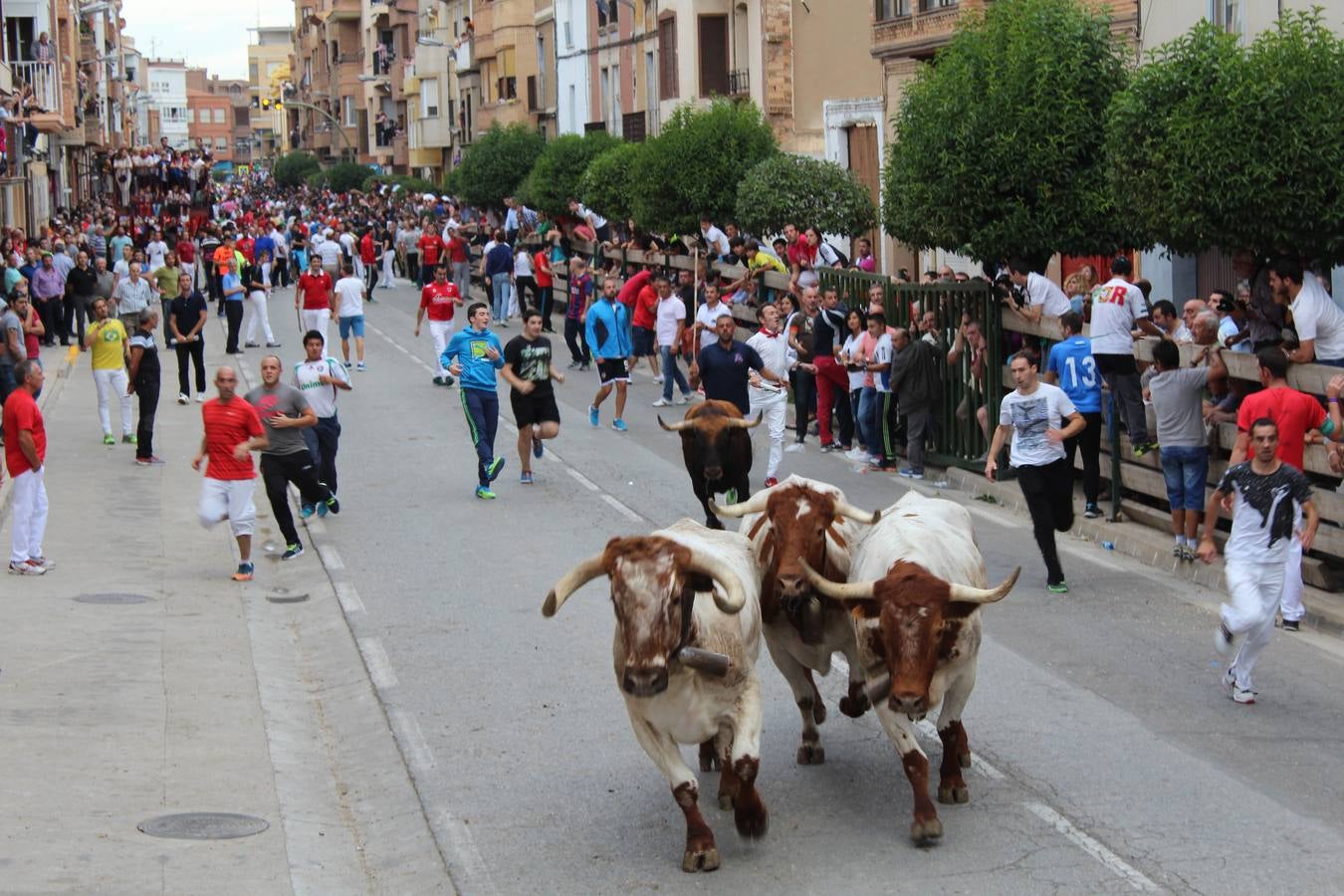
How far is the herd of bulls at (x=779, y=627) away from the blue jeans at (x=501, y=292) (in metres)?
27.2

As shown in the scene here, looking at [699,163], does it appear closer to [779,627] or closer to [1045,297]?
[1045,297]

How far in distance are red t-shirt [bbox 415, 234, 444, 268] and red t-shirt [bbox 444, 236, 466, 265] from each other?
40 cm

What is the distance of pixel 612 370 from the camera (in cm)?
2338

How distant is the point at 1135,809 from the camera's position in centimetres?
907

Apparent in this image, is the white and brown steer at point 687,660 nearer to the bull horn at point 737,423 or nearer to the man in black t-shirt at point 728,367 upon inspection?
the bull horn at point 737,423

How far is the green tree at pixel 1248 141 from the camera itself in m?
15.0

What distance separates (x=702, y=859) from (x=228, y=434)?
8096mm

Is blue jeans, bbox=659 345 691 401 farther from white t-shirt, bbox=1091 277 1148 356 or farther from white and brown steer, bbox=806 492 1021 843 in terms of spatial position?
white and brown steer, bbox=806 492 1021 843

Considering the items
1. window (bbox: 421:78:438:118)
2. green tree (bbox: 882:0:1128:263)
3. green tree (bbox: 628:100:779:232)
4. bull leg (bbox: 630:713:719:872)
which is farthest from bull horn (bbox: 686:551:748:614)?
window (bbox: 421:78:438:118)

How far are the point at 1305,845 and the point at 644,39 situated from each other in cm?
4518

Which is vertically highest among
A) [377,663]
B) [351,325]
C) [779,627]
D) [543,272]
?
[543,272]

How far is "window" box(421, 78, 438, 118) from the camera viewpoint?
86.1 m

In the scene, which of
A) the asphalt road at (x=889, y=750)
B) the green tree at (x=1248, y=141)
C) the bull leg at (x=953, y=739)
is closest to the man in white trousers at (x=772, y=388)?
the asphalt road at (x=889, y=750)

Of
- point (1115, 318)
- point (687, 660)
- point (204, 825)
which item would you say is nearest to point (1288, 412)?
point (1115, 318)
